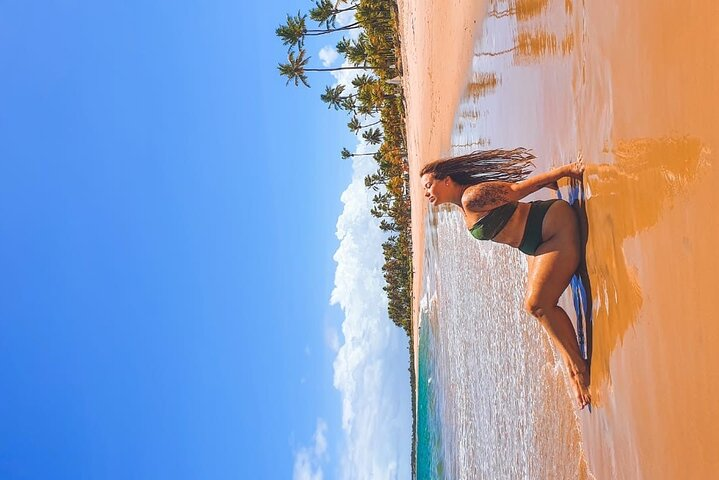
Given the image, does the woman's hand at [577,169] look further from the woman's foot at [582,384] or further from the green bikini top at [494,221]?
the woman's foot at [582,384]

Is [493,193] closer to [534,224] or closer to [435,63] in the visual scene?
[534,224]

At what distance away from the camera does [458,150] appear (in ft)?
48.4

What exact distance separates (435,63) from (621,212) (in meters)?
17.2

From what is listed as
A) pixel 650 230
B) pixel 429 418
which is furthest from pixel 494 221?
pixel 429 418

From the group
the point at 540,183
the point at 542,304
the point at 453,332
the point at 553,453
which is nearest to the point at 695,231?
the point at 542,304

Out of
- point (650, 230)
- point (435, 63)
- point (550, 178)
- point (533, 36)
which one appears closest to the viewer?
point (650, 230)

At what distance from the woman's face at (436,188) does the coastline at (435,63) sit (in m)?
7.77

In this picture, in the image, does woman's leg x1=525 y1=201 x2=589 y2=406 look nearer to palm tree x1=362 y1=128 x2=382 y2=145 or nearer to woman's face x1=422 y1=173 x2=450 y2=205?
woman's face x1=422 y1=173 x2=450 y2=205

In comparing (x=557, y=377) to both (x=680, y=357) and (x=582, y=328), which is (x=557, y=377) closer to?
(x=582, y=328)

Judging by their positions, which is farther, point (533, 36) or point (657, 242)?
point (533, 36)

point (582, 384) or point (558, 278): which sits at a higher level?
point (558, 278)

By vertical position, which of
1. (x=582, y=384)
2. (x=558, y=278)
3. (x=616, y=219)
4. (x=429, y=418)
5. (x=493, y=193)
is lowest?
(x=582, y=384)

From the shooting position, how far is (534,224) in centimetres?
512

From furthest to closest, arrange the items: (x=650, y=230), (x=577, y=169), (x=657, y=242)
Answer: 1. (x=577, y=169)
2. (x=650, y=230)
3. (x=657, y=242)
